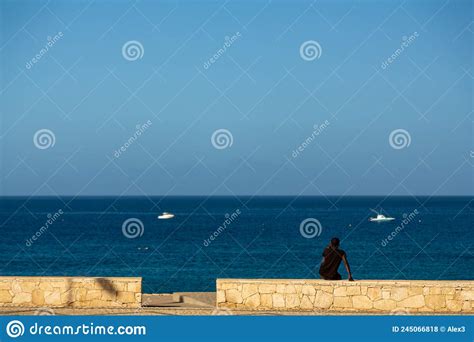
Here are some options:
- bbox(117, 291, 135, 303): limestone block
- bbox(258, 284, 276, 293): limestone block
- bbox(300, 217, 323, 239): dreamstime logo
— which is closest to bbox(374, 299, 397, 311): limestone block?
bbox(258, 284, 276, 293): limestone block

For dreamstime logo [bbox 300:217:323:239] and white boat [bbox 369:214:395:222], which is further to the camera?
white boat [bbox 369:214:395:222]

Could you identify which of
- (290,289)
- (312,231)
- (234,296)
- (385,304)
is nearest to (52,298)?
(234,296)

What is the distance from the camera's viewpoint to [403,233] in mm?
93875

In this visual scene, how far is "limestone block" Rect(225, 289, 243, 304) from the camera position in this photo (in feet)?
56.2

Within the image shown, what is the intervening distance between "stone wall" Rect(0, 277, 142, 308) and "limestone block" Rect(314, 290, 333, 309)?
130 inches

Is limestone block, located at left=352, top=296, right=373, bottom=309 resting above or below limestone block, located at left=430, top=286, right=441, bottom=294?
below

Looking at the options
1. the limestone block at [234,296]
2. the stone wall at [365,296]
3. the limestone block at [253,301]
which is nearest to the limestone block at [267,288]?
the stone wall at [365,296]

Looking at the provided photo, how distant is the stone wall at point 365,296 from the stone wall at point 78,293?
6.99 feet

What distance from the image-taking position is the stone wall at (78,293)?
1731cm

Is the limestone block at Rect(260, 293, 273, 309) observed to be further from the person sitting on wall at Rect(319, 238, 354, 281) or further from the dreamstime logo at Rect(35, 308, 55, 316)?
the dreamstime logo at Rect(35, 308, 55, 316)

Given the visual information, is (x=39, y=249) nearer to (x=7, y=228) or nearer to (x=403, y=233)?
(x=7, y=228)
